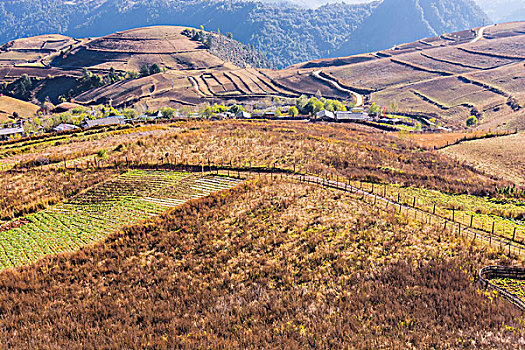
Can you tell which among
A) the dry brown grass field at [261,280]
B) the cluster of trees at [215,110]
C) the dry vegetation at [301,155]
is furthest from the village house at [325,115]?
the dry brown grass field at [261,280]

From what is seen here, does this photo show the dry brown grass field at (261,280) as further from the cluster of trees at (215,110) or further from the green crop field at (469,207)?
the cluster of trees at (215,110)

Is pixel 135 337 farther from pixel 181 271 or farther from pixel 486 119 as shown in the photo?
pixel 486 119

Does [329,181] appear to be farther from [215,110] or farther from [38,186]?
[215,110]

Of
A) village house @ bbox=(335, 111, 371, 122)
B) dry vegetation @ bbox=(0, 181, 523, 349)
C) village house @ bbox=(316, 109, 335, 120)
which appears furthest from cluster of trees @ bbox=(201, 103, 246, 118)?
dry vegetation @ bbox=(0, 181, 523, 349)

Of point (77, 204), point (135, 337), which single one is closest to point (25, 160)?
point (77, 204)

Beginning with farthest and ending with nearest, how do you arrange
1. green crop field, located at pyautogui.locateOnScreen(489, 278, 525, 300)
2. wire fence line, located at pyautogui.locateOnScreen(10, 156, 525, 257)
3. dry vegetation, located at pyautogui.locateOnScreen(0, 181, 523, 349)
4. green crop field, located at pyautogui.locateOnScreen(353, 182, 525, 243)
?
green crop field, located at pyautogui.locateOnScreen(353, 182, 525, 243), wire fence line, located at pyautogui.locateOnScreen(10, 156, 525, 257), green crop field, located at pyautogui.locateOnScreen(489, 278, 525, 300), dry vegetation, located at pyautogui.locateOnScreen(0, 181, 523, 349)

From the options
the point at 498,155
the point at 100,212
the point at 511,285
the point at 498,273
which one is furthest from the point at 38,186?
the point at 498,155

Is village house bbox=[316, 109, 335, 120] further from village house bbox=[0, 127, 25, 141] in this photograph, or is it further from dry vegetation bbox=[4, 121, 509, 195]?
village house bbox=[0, 127, 25, 141]
